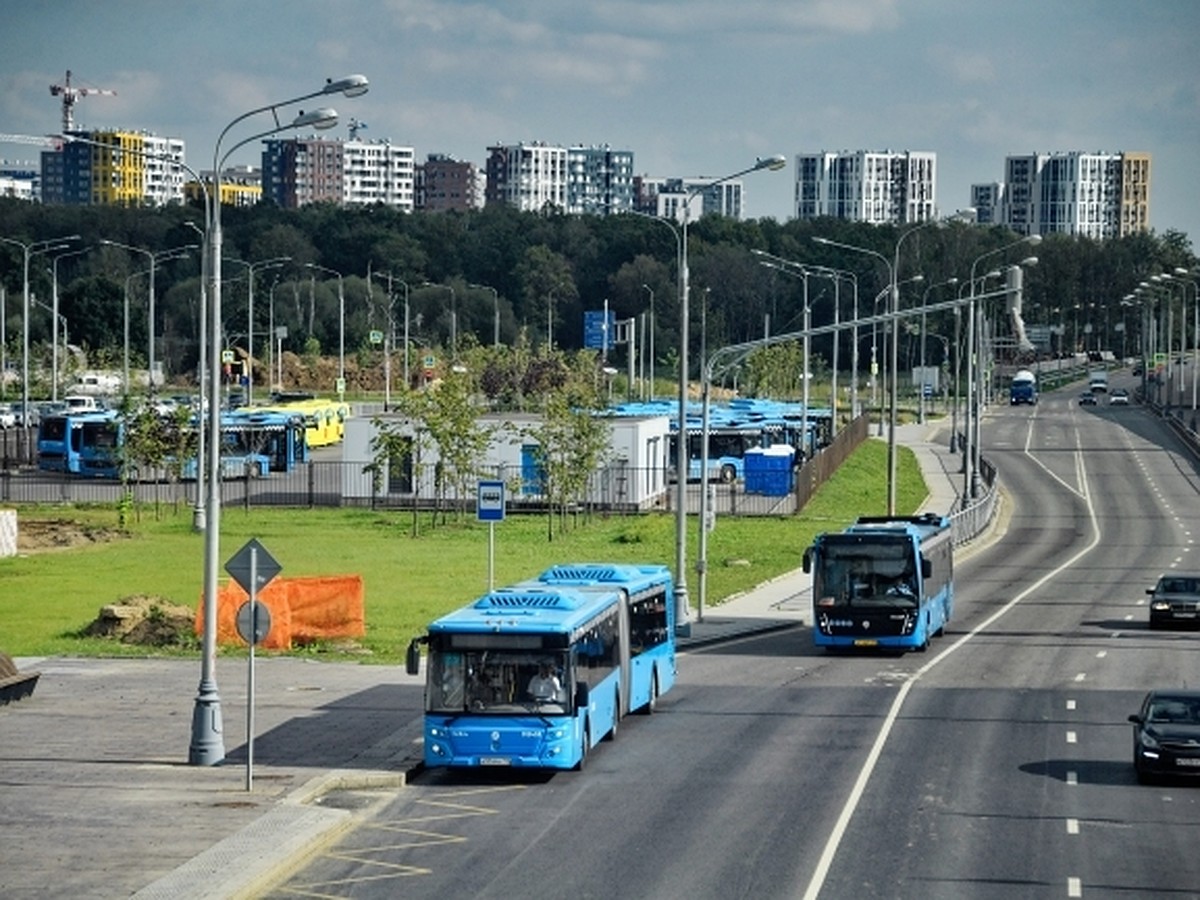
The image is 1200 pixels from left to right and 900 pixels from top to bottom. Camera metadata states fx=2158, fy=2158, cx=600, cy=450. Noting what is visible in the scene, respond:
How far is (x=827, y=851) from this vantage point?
23.4 meters

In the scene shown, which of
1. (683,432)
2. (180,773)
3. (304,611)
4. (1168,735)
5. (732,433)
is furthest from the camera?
(732,433)

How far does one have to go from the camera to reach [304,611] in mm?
43625

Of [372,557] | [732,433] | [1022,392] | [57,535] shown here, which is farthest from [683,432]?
[1022,392]

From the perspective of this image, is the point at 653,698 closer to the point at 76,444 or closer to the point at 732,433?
the point at 76,444

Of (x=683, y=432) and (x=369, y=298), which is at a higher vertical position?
(x=369, y=298)

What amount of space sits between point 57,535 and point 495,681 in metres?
40.9

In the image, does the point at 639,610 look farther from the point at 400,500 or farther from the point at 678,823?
the point at 400,500

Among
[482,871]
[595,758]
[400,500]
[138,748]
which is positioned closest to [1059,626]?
[595,758]

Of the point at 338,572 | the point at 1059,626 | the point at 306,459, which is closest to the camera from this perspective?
the point at 1059,626

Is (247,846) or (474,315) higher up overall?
(474,315)

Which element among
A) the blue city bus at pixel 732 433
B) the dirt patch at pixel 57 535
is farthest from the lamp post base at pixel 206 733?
the blue city bus at pixel 732 433

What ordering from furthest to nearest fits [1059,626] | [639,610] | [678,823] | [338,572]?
[338,572], [1059,626], [639,610], [678,823]

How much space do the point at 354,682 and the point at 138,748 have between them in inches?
309

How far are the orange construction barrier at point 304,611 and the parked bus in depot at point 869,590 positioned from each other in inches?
363
